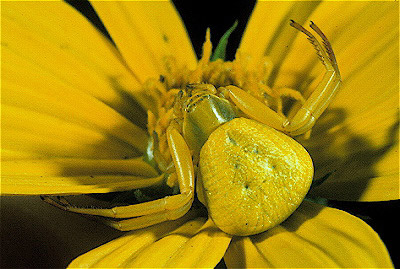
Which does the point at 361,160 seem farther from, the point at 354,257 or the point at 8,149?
the point at 8,149

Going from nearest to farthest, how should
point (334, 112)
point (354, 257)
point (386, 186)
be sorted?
point (354, 257) < point (386, 186) < point (334, 112)

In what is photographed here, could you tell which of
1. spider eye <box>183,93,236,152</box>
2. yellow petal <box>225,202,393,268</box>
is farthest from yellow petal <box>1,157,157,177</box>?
yellow petal <box>225,202,393,268</box>

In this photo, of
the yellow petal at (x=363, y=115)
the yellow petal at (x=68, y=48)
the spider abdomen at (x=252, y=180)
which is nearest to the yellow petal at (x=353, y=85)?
the yellow petal at (x=363, y=115)

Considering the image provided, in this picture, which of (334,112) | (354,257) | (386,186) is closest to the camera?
(354,257)

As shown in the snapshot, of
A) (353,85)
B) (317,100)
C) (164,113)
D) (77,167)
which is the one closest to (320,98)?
(317,100)

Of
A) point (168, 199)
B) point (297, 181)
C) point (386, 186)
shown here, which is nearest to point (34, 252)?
point (168, 199)

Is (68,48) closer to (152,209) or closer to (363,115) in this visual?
(152,209)

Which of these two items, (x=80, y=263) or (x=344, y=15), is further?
(x=344, y=15)
